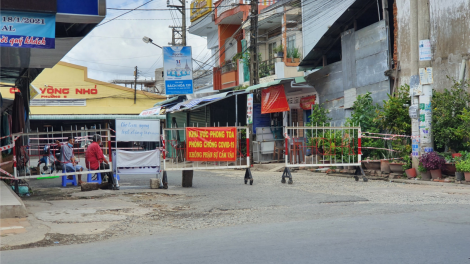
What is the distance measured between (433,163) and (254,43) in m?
10.8

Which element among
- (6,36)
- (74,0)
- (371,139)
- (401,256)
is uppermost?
(74,0)

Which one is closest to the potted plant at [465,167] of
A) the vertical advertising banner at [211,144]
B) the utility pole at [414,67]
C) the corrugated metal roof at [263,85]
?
the utility pole at [414,67]

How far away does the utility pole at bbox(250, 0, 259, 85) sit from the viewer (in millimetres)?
21372

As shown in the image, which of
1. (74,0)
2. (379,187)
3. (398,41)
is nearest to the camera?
(74,0)

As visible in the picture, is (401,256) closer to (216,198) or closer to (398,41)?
(216,198)

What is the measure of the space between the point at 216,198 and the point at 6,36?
219 inches

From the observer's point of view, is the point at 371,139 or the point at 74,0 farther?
the point at 371,139

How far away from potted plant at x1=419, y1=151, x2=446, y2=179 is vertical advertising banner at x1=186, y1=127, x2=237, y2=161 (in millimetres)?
5282

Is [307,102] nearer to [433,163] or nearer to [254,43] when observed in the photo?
[254,43]

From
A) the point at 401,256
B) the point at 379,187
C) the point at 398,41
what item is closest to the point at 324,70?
the point at 398,41

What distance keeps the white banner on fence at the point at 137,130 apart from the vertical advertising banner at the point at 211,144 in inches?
38.5

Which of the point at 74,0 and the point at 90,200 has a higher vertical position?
the point at 74,0

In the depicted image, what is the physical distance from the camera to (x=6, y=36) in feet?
30.9

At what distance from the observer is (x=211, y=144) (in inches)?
555
